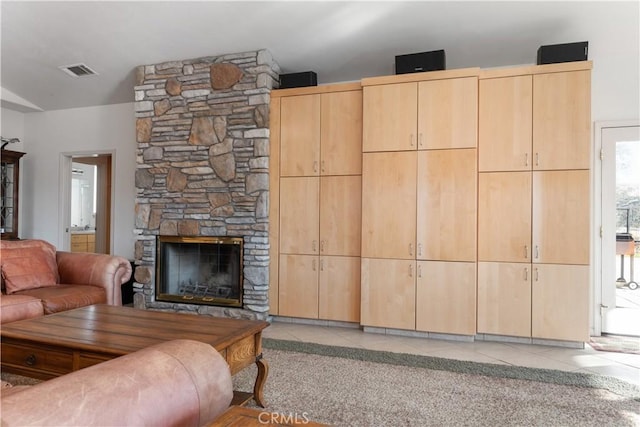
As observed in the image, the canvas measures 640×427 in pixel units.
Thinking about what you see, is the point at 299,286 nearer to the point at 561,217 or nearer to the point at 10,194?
the point at 561,217

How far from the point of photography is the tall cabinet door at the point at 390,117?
360 cm

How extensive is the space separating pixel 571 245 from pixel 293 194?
8.48 feet

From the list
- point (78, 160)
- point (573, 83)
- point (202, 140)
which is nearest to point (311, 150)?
point (202, 140)

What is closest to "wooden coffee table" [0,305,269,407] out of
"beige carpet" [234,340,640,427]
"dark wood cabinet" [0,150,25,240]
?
"beige carpet" [234,340,640,427]

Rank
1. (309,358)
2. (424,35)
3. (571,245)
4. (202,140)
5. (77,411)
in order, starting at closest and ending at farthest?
(77,411) < (309,358) < (571,245) < (424,35) < (202,140)

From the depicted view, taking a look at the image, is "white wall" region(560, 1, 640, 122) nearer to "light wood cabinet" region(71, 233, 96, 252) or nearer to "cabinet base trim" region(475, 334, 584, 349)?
"cabinet base trim" region(475, 334, 584, 349)

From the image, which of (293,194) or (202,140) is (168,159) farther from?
(293,194)

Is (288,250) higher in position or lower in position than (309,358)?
higher

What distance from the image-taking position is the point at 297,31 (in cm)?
368

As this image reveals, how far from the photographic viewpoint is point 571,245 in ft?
10.8

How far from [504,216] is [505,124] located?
2.70 feet

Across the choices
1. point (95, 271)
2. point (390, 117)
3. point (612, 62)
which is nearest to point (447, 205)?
point (390, 117)

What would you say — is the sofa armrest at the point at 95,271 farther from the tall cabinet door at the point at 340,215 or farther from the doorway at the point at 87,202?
the doorway at the point at 87,202

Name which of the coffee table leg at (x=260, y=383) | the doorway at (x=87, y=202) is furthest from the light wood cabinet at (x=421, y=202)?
the doorway at (x=87, y=202)
